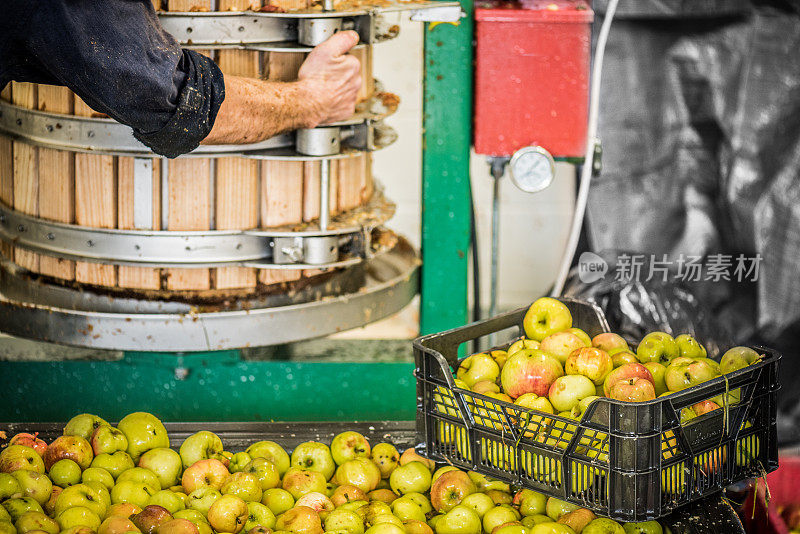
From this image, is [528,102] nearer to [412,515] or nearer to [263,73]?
[263,73]

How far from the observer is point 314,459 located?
182 cm

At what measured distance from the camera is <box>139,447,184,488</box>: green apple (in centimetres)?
173

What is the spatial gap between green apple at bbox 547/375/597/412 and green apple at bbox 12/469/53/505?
2.89 feet

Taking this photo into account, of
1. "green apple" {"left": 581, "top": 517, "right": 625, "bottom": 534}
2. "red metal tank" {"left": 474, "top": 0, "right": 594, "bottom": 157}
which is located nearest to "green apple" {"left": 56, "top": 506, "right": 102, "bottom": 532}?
"green apple" {"left": 581, "top": 517, "right": 625, "bottom": 534}

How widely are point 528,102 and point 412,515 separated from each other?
1.10 m

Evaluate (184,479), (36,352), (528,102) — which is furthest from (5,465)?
(36,352)

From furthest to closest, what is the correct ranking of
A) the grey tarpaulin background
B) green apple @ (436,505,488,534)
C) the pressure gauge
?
the grey tarpaulin background
the pressure gauge
green apple @ (436,505,488,534)

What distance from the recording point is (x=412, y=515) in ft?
5.43

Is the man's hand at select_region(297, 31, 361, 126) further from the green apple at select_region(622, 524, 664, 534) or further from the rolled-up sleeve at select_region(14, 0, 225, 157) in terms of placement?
the green apple at select_region(622, 524, 664, 534)

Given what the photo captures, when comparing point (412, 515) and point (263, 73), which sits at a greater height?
point (263, 73)

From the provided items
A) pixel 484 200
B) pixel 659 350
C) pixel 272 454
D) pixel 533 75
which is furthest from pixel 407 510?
pixel 484 200

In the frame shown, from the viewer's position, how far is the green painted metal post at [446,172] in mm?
2379

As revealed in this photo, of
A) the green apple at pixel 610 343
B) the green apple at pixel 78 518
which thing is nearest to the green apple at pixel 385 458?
the green apple at pixel 610 343

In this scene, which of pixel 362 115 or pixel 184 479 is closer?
pixel 184 479
